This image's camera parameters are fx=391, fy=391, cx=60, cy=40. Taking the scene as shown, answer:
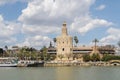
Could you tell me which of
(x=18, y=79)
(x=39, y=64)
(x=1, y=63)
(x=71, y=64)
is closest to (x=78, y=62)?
(x=71, y=64)

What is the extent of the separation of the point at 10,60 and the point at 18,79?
114695 millimetres

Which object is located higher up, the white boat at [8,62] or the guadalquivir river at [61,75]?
the white boat at [8,62]

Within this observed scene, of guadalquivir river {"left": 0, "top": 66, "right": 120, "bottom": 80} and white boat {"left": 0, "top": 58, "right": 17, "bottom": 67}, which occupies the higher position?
white boat {"left": 0, "top": 58, "right": 17, "bottom": 67}

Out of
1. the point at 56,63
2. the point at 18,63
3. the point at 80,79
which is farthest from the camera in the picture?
the point at 56,63

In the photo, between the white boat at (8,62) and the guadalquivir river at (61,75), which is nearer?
the guadalquivir river at (61,75)

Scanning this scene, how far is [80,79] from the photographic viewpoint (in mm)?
72125

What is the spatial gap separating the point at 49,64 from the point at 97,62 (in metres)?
25.2

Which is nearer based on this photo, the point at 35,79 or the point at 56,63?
the point at 35,79

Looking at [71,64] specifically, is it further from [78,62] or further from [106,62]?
[106,62]

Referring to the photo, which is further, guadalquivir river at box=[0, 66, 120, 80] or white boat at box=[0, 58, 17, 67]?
white boat at box=[0, 58, 17, 67]

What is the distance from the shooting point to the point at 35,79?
241 ft

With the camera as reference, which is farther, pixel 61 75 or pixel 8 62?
pixel 8 62

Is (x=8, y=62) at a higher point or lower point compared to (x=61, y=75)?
higher

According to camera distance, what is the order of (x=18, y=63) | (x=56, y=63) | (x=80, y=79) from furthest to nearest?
(x=56, y=63) < (x=18, y=63) < (x=80, y=79)
